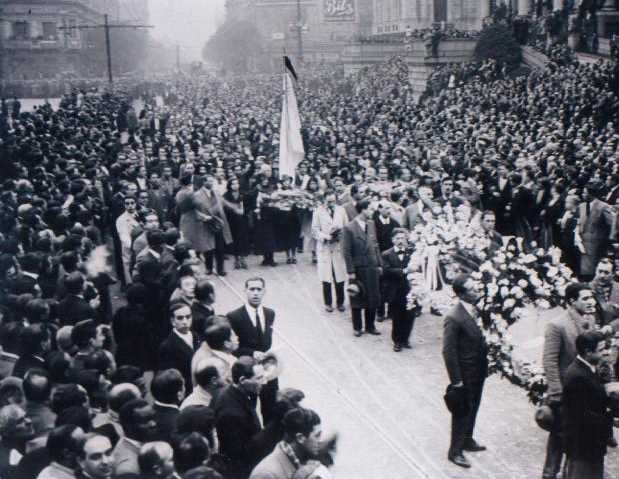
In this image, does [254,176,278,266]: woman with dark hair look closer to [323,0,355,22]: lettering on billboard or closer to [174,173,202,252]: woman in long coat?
[174,173,202,252]: woman in long coat

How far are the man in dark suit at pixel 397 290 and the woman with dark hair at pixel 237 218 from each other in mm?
4299

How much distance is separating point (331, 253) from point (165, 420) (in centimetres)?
666

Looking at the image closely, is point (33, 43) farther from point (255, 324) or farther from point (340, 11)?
point (255, 324)

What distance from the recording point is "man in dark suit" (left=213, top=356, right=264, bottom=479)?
4.83 meters

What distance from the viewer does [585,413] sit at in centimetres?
544

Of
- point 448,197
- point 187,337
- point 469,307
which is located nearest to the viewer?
point 187,337

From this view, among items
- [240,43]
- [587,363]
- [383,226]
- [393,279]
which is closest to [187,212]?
[383,226]

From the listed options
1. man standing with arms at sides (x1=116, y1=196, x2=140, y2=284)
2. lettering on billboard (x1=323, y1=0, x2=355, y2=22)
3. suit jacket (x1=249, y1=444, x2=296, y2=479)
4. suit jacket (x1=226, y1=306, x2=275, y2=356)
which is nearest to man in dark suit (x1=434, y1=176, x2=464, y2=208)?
Answer: man standing with arms at sides (x1=116, y1=196, x2=140, y2=284)

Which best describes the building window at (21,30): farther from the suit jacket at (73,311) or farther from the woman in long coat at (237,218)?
the suit jacket at (73,311)

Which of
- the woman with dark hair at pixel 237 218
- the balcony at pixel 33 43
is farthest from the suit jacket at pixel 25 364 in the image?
the balcony at pixel 33 43

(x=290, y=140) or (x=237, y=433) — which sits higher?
(x=290, y=140)

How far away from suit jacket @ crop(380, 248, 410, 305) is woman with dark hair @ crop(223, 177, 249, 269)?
13.9ft

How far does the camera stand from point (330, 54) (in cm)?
9306

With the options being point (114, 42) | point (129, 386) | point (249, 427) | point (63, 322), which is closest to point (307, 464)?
point (249, 427)
